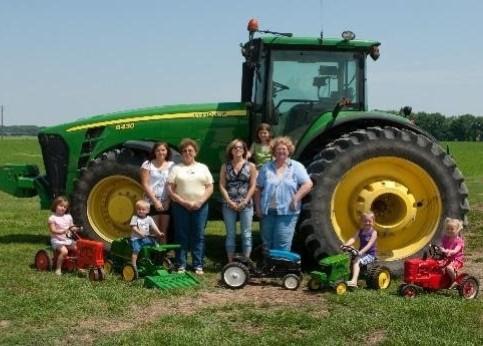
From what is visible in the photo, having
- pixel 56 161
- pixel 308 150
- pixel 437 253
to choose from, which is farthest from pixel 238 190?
pixel 56 161

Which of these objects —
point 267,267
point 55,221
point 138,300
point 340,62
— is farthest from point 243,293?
point 340,62

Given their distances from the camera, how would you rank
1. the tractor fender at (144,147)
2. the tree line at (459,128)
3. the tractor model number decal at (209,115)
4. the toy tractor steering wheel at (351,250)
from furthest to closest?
1. the tree line at (459,128)
2. the tractor model number decal at (209,115)
3. the tractor fender at (144,147)
4. the toy tractor steering wheel at (351,250)

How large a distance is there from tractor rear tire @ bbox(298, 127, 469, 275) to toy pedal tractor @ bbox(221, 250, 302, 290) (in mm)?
478

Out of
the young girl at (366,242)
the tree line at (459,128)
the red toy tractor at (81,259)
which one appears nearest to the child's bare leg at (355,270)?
the young girl at (366,242)

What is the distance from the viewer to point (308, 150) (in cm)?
776

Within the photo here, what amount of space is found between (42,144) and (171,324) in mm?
4747

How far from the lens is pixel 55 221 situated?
7.30m

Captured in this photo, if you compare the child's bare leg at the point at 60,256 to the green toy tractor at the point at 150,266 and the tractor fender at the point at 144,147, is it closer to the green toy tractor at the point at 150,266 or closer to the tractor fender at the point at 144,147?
the green toy tractor at the point at 150,266

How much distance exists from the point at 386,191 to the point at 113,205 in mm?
3208

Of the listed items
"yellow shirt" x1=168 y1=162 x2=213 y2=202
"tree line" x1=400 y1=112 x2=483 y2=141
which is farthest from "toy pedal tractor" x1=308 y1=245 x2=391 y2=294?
"tree line" x1=400 y1=112 x2=483 y2=141

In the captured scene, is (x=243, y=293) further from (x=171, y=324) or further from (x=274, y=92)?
(x=274, y=92)

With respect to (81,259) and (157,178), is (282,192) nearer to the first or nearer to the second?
(157,178)

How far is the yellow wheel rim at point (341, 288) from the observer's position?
6254 mm

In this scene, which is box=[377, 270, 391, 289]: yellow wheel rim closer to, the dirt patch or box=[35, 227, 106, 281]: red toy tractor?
the dirt patch
